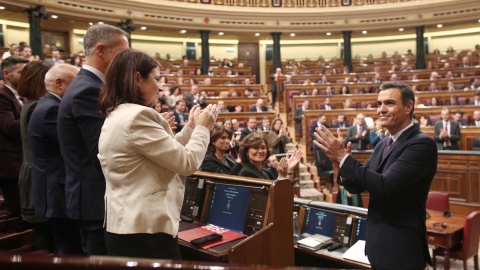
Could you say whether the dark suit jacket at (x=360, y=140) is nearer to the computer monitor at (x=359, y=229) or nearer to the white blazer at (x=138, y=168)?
the computer monitor at (x=359, y=229)

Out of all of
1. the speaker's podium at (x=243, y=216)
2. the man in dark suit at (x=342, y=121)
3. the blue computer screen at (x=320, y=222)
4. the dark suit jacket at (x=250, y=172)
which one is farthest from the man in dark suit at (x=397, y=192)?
the man in dark suit at (x=342, y=121)

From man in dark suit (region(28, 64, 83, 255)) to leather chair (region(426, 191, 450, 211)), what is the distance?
12.3 ft

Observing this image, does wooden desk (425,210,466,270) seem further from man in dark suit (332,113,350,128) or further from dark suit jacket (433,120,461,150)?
man in dark suit (332,113,350,128)

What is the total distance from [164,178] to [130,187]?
11cm

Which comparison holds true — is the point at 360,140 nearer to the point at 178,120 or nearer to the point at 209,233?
the point at 178,120

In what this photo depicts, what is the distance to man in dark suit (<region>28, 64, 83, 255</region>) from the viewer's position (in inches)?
62.4

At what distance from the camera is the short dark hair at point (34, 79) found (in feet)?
6.28

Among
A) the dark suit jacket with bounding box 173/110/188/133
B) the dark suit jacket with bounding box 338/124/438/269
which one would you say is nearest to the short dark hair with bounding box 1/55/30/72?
the dark suit jacket with bounding box 338/124/438/269

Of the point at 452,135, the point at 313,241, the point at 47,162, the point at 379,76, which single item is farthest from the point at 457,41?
the point at 47,162

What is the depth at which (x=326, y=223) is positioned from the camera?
255 cm

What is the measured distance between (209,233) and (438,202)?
3211 mm

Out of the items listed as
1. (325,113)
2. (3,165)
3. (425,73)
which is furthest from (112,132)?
(425,73)

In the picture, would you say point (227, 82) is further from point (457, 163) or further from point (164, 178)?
point (164, 178)

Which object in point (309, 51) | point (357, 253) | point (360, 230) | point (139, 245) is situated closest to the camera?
point (139, 245)
